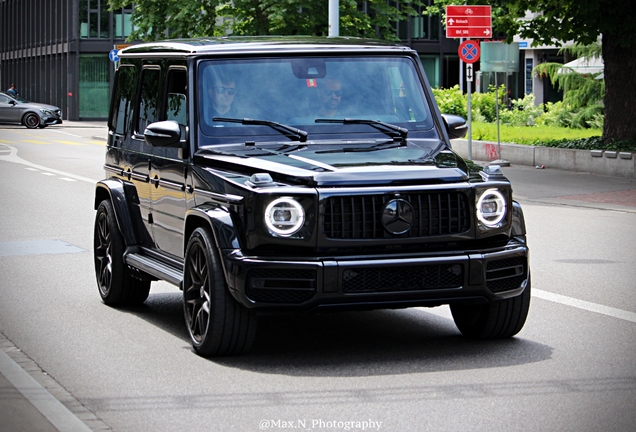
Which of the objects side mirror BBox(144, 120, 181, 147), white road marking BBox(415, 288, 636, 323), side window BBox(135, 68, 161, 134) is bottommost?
white road marking BBox(415, 288, 636, 323)

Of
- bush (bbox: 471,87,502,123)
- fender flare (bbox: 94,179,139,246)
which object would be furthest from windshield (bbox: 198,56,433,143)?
bush (bbox: 471,87,502,123)

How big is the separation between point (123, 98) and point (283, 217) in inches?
126

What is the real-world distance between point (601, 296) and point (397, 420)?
168 inches

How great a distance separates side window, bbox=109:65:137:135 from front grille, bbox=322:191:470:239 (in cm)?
293

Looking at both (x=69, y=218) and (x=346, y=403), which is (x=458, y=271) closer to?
(x=346, y=403)

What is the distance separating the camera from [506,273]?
7074mm

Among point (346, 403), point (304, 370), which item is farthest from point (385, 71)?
point (346, 403)

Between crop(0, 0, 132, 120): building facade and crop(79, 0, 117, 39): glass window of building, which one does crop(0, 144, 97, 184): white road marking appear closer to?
crop(0, 0, 132, 120): building facade

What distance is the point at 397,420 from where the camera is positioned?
5.75 m

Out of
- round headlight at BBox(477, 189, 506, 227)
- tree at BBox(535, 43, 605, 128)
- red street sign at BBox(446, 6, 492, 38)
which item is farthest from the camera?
tree at BBox(535, 43, 605, 128)

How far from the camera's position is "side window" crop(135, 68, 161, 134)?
8617mm

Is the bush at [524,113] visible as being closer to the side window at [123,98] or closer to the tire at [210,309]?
the side window at [123,98]

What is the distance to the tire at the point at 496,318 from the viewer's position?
Result: 24.5 ft

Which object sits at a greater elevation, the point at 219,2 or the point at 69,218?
the point at 219,2
